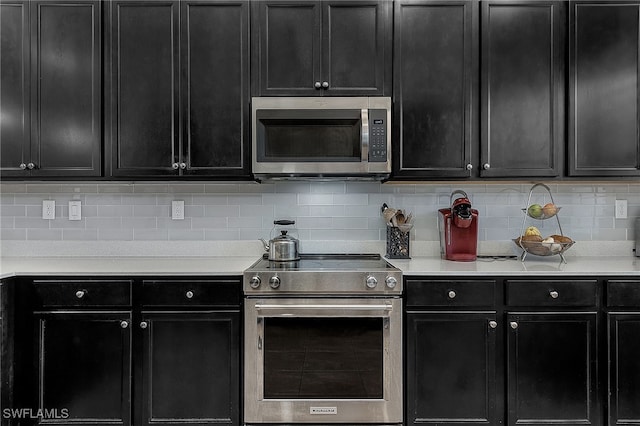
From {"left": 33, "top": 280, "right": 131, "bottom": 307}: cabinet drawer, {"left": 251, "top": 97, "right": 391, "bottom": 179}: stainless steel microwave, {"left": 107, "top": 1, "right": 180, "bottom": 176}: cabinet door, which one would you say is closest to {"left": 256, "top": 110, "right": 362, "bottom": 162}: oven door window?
{"left": 251, "top": 97, "right": 391, "bottom": 179}: stainless steel microwave

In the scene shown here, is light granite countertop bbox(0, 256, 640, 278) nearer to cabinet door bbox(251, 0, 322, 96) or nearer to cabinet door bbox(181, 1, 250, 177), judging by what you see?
cabinet door bbox(181, 1, 250, 177)

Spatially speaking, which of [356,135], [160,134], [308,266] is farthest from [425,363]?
[160,134]

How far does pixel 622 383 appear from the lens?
6.83 ft

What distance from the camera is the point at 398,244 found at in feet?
8.46

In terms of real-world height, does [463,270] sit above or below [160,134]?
below

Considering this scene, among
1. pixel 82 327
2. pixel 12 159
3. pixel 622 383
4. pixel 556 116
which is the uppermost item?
pixel 556 116

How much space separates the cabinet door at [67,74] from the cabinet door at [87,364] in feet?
3.09

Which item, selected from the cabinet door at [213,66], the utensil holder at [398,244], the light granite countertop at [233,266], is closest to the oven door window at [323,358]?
the light granite countertop at [233,266]

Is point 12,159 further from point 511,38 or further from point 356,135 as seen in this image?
point 511,38

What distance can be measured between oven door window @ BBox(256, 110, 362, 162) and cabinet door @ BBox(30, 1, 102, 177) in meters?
0.95

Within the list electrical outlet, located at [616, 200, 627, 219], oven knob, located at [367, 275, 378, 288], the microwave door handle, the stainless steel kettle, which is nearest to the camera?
oven knob, located at [367, 275, 378, 288]

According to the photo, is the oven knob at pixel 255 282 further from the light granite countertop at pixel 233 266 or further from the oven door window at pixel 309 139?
the oven door window at pixel 309 139

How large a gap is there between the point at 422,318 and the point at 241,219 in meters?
1.30

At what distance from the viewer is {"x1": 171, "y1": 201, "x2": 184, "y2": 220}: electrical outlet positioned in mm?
2740
